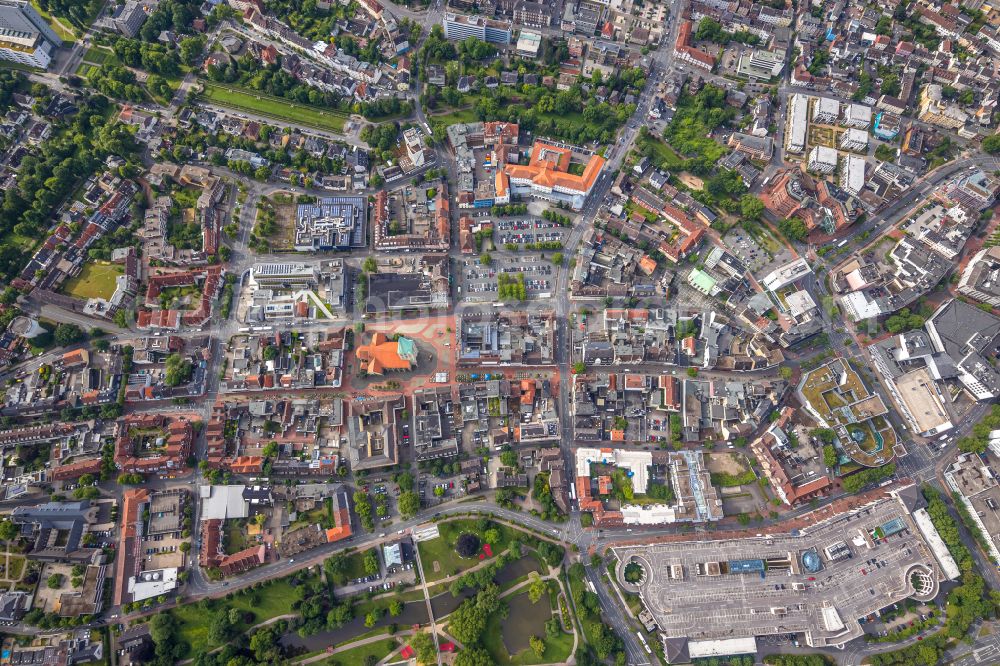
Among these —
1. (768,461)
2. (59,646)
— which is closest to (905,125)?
(768,461)

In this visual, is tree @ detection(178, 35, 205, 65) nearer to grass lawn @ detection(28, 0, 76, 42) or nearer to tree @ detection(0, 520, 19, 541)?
grass lawn @ detection(28, 0, 76, 42)

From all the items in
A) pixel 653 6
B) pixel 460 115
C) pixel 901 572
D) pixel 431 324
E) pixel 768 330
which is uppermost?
pixel 653 6

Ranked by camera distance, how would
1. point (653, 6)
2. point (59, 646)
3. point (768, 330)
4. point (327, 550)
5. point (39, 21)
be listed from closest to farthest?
point (59, 646) < point (327, 550) < point (768, 330) < point (39, 21) < point (653, 6)

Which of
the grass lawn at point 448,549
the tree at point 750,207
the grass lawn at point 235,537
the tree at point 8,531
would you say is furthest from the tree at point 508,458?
the tree at point 8,531

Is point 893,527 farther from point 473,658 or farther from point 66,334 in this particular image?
point 66,334

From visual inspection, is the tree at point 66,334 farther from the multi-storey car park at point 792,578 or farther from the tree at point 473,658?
the multi-storey car park at point 792,578

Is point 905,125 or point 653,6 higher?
point 653,6

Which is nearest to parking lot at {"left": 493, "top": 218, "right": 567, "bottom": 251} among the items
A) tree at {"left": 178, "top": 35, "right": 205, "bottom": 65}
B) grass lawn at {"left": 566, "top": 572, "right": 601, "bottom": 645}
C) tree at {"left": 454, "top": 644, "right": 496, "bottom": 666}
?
grass lawn at {"left": 566, "top": 572, "right": 601, "bottom": 645}

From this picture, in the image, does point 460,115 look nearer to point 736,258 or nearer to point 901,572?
point 736,258
